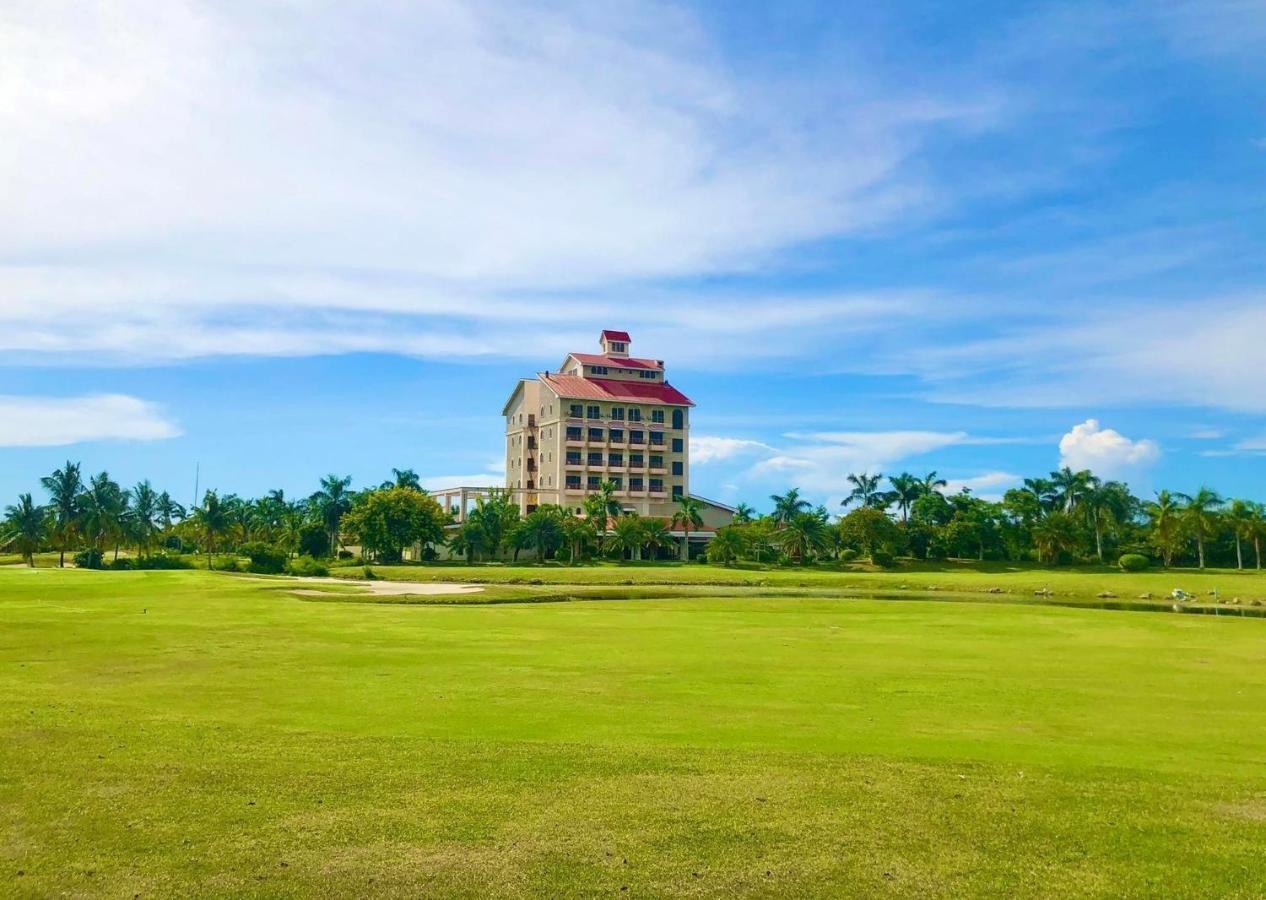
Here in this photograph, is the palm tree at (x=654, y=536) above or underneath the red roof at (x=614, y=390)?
underneath

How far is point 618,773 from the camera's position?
1391cm

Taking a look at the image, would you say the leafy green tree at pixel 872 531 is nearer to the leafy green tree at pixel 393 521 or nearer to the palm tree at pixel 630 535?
the palm tree at pixel 630 535

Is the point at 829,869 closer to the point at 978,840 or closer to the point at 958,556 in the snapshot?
the point at 978,840

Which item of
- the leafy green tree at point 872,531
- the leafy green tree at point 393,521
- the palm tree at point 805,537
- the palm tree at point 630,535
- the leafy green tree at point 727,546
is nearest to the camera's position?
the leafy green tree at point 393,521

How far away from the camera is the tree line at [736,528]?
123062 mm

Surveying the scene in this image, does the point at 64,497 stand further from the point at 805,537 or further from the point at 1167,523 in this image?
the point at 1167,523

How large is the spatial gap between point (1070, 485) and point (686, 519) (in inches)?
2199

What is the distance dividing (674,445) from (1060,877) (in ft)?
495

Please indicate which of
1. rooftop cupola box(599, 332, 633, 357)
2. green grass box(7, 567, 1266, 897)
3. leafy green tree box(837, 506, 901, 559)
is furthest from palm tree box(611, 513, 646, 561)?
green grass box(7, 567, 1266, 897)

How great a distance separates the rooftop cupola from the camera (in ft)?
546

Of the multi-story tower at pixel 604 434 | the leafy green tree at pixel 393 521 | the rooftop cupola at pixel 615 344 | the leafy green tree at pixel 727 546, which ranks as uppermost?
the rooftop cupola at pixel 615 344

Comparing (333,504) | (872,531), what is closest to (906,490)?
(872,531)

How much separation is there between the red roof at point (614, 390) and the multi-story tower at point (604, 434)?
17 cm

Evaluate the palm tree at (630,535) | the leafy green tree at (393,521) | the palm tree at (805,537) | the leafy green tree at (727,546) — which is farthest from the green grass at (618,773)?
the palm tree at (805,537)
